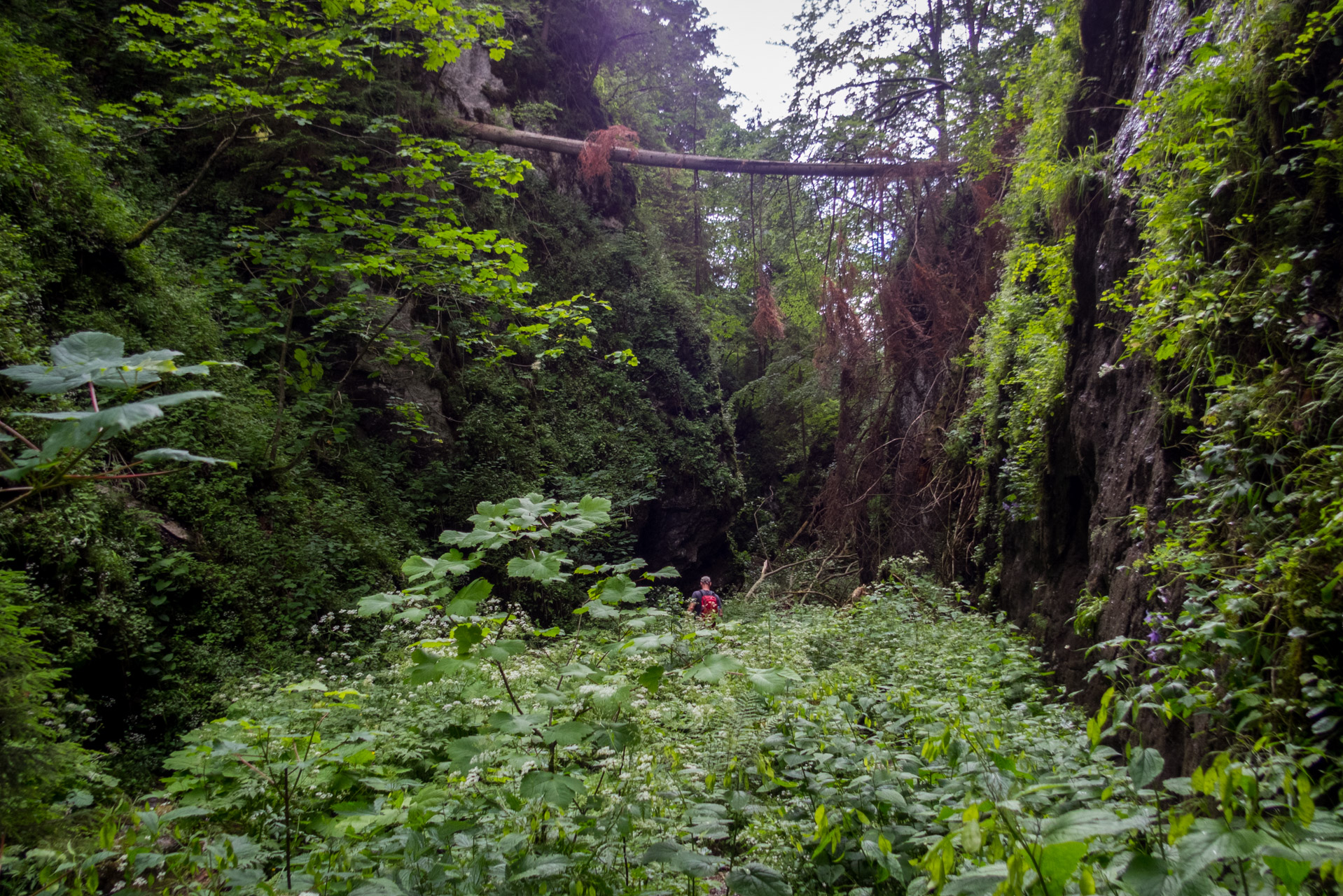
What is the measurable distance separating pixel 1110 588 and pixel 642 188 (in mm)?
17106

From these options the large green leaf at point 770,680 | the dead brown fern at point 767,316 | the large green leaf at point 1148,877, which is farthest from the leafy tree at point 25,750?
the dead brown fern at point 767,316

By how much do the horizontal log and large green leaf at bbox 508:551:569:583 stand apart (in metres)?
11.2

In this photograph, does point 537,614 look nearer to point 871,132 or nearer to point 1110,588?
point 1110,588

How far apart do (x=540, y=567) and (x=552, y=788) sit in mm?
640

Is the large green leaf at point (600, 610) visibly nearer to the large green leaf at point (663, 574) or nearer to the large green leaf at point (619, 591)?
the large green leaf at point (619, 591)

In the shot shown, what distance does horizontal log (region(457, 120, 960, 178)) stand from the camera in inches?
429

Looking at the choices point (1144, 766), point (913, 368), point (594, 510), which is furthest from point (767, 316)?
point (1144, 766)

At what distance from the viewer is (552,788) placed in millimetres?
1818

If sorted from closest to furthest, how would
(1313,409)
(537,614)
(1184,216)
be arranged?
(1313,409) < (1184,216) < (537,614)

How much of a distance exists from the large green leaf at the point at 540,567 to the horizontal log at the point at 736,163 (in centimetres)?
1117

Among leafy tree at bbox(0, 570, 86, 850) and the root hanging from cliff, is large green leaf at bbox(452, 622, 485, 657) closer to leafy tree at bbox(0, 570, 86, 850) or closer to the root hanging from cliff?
leafy tree at bbox(0, 570, 86, 850)

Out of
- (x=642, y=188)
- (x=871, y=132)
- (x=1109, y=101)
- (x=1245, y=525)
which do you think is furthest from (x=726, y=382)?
(x=1245, y=525)

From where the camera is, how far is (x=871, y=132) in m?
11.1

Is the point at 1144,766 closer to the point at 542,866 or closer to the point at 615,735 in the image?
the point at 615,735
